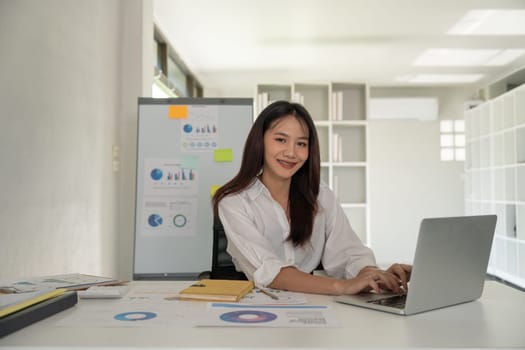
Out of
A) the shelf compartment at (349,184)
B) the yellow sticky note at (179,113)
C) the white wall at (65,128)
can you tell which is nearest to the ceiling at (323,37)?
the white wall at (65,128)

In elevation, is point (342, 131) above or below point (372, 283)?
above

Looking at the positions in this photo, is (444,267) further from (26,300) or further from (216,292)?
(26,300)

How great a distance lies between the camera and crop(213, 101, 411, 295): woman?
1.74 m

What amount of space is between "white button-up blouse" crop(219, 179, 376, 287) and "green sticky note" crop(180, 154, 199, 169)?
4.64 ft

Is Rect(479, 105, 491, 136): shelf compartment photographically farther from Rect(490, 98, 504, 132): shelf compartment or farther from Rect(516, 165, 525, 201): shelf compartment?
Rect(516, 165, 525, 201): shelf compartment

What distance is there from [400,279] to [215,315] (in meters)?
0.57

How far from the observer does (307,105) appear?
6180 mm

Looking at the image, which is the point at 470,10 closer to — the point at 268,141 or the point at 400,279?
the point at 268,141

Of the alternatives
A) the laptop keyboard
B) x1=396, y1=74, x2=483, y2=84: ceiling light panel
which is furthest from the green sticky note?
x1=396, y1=74, x2=483, y2=84: ceiling light panel

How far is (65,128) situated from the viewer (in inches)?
101

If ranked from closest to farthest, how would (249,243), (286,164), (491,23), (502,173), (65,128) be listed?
(249,243) < (286,164) < (65,128) < (491,23) < (502,173)

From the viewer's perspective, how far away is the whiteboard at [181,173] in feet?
10.4

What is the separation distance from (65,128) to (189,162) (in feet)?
2.79

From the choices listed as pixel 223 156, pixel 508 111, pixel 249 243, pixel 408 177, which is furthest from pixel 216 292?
pixel 408 177
